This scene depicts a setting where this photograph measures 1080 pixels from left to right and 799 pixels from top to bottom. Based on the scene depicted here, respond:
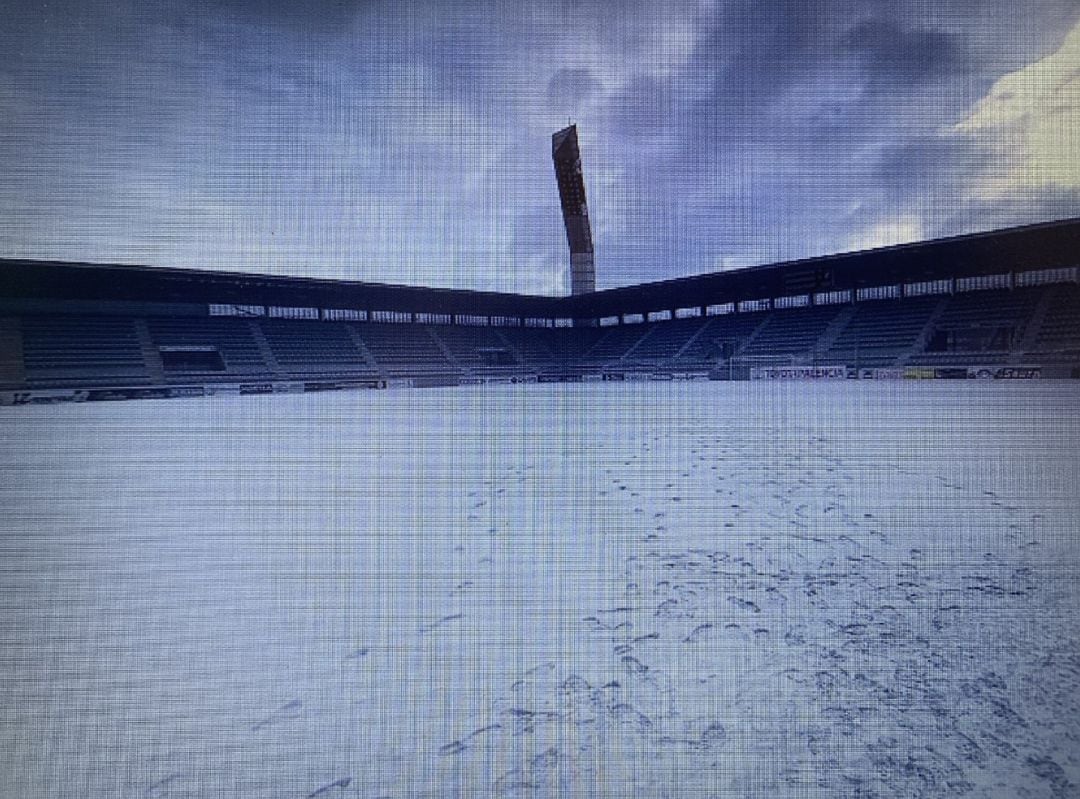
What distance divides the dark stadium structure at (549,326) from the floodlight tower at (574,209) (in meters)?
0.71

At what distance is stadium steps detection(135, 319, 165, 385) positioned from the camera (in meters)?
5.47

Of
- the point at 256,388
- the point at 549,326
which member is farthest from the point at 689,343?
the point at 256,388

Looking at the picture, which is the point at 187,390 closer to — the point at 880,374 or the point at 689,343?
the point at 689,343

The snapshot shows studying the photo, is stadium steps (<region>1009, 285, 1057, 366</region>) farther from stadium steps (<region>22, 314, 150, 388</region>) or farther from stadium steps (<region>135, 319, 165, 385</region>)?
stadium steps (<region>22, 314, 150, 388</region>)

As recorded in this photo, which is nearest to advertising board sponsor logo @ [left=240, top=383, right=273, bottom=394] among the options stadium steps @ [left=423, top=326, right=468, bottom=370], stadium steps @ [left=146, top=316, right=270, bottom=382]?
stadium steps @ [left=146, top=316, right=270, bottom=382]

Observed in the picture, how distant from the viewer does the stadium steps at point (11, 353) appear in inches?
172

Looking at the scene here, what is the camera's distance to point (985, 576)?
80 centimetres

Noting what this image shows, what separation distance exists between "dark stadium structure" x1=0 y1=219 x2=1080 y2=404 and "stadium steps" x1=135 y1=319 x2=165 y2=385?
0.02m

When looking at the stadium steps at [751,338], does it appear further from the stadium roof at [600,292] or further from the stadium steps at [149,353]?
Answer: the stadium steps at [149,353]

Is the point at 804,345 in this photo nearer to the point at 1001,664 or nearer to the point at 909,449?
the point at 909,449

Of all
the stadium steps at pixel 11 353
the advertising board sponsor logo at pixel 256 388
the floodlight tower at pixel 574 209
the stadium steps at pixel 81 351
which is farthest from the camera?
the floodlight tower at pixel 574 209

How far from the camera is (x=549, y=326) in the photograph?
357 inches

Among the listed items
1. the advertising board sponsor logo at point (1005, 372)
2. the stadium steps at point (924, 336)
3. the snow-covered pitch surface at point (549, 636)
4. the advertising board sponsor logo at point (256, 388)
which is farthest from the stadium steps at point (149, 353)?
the advertising board sponsor logo at point (1005, 372)

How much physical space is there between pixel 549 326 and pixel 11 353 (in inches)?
290
